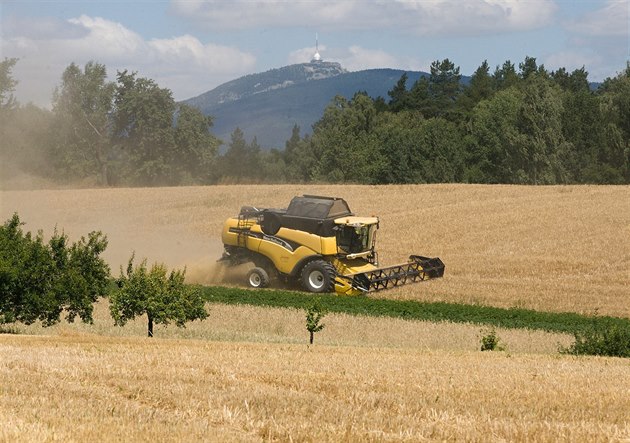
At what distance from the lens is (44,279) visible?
78.6 feet

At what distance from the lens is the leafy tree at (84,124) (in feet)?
233

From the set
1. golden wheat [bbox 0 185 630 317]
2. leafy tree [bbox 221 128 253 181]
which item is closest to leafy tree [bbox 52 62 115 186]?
golden wheat [bbox 0 185 630 317]

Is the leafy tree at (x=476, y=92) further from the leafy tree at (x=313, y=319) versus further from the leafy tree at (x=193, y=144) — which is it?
the leafy tree at (x=313, y=319)

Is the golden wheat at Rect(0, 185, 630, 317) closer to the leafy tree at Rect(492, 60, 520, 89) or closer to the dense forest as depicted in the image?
the dense forest

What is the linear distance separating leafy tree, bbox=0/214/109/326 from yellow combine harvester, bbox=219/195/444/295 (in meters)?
7.87

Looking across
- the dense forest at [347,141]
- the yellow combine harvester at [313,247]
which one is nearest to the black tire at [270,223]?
the yellow combine harvester at [313,247]

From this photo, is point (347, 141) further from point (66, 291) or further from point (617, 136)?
point (66, 291)

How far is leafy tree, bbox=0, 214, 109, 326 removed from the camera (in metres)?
23.4

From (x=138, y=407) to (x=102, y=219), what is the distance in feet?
132

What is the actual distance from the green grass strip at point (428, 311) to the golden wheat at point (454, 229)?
1.64 metres

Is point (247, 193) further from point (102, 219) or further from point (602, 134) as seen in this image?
point (602, 134)

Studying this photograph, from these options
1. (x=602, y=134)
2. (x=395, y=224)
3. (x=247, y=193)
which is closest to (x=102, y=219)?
(x=247, y=193)

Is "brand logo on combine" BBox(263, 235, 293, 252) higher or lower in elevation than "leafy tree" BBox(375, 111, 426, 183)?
lower

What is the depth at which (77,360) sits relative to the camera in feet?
49.5
